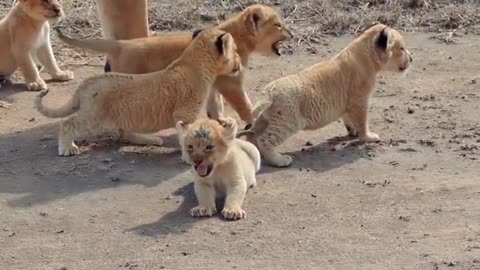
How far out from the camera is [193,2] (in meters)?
10.5

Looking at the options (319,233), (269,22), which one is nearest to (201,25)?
(269,22)

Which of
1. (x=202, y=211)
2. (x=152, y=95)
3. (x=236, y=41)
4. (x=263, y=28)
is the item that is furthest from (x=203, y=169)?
(x=263, y=28)

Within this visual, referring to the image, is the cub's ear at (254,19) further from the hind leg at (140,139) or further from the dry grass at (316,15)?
the dry grass at (316,15)

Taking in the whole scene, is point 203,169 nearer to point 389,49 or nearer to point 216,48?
point 216,48

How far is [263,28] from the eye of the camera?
25.3 ft

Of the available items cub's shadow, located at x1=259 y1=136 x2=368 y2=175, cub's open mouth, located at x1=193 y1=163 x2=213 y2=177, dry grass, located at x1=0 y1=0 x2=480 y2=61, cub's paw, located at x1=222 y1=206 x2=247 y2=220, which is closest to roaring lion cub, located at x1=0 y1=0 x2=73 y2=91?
dry grass, located at x1=0 y1=0 x2=480 y2=61

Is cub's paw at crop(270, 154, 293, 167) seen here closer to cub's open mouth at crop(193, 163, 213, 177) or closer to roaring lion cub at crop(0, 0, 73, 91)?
cub's open mouth at crop(193, 163, 213, 177)

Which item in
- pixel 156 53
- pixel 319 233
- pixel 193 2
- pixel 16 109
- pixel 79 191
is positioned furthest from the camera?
pixel 193 2

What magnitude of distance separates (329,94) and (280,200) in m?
1.13

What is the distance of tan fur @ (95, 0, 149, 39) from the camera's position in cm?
812

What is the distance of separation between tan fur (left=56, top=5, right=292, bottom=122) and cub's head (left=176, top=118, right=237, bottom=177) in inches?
50.1

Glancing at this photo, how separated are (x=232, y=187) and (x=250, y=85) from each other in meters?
2.32

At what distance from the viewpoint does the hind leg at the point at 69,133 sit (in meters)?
7.05

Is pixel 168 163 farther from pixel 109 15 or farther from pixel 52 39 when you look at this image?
pixel 52 39
